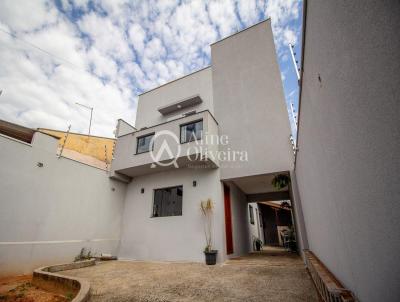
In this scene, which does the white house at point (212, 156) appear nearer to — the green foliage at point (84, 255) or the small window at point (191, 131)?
the small window at point (191, 131)

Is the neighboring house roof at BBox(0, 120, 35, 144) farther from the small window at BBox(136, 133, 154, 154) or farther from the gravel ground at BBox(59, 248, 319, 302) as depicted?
the gravel ground at BBox(59, 248, 319, 302)

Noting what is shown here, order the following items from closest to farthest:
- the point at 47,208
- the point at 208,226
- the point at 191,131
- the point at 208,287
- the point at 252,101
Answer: the point at 208,287 < the point at 47,208 < the point at 208,226 < the point at 191,131 < the point at 252,101

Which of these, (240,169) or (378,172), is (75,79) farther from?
(378,172)

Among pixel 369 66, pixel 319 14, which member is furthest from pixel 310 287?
pixel 319 14

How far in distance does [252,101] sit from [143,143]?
5.28m

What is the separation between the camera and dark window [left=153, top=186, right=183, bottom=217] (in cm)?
776

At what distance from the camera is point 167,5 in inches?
294

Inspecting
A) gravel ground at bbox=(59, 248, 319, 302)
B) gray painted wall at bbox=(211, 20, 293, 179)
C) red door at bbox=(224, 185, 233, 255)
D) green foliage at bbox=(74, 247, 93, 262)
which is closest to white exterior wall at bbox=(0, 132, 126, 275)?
green foliage at bbox=(74, 247, 93, 262)

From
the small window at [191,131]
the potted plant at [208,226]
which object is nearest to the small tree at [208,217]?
the potted plant at [208,226]

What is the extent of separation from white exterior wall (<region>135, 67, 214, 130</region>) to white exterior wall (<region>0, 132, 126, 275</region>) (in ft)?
13.9

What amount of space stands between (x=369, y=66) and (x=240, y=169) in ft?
21.2

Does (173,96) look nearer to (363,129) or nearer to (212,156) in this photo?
(212,156)

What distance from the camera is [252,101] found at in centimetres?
803

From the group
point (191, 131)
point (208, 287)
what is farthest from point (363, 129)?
point (191, 131)
